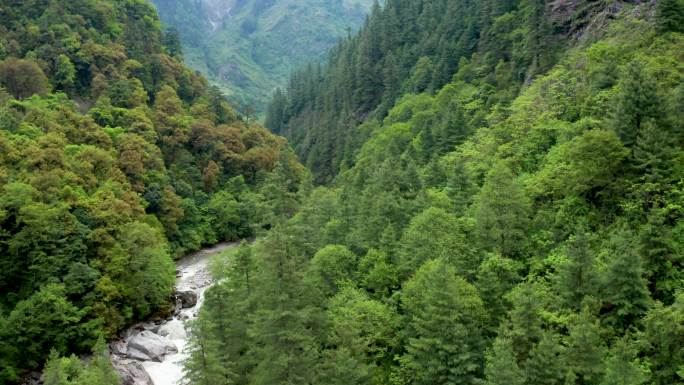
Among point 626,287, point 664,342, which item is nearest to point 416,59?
point 626,287

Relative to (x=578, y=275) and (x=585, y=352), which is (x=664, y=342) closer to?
(x=585, y=352)

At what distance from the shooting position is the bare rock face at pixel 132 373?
157 ft

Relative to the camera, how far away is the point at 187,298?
64562 mm

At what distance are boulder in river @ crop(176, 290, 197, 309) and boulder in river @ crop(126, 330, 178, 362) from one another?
27.5ft

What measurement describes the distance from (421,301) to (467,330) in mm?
3608

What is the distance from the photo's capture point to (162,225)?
75.1 meters

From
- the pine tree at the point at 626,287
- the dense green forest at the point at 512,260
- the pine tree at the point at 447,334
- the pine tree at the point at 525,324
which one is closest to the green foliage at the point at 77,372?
the dense green forest at the point at 512,260

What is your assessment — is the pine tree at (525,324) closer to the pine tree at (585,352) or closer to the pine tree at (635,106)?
the pine tree at (585,352)

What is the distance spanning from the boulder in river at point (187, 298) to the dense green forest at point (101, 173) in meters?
1.87

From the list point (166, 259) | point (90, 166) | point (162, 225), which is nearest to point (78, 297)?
point (166, 259)

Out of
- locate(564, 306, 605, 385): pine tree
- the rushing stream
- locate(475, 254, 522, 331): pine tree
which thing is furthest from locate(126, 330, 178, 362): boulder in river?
locate(564, 306, 605, 385): pine tree

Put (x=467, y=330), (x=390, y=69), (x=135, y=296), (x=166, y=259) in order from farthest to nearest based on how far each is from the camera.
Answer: (x=390, y=69) < (x=166, y=259) < (x=135, y=296) < (x=467, y=330)

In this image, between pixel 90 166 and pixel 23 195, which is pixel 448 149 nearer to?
pixel 90 166

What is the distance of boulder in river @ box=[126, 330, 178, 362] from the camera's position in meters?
52.5
